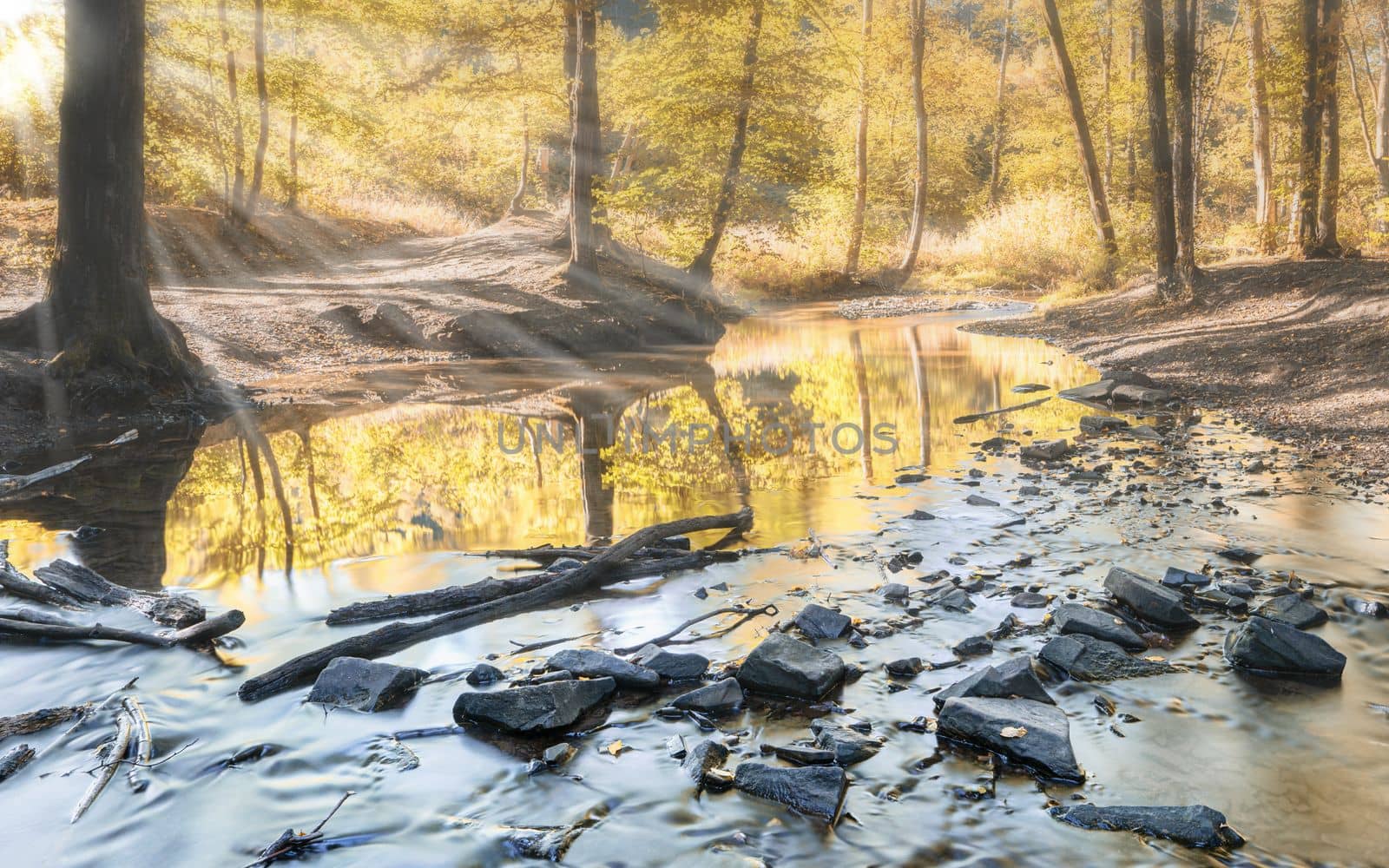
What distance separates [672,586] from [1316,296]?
40.3ft

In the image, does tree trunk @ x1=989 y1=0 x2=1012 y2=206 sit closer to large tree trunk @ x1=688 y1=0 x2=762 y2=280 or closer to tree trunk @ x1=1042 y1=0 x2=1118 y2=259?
tree trunk @ x1=1042 y1=0 x2=1118 y2=259

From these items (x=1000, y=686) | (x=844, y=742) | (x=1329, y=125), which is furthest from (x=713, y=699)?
(x=1329, y=125)

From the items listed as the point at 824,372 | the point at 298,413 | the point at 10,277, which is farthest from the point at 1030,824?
the point at 10,277

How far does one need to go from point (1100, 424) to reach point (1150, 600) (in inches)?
225

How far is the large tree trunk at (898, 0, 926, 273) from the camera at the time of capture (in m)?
29.5

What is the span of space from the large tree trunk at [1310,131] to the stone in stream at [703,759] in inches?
657

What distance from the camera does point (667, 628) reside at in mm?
4723

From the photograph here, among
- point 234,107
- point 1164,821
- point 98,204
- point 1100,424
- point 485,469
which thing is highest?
point 234,107

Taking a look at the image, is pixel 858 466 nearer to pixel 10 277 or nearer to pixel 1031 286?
pixel 10 277

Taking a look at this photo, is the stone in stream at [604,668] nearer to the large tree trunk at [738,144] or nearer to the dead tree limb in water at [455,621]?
the dead tree limb in water at [455,621]

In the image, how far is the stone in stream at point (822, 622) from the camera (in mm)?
4508

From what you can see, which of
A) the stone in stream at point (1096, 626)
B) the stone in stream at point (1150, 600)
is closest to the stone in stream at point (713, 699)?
the stone in stream at point (1096, 626)

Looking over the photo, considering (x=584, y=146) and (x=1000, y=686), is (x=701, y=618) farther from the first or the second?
(x=584, y=146)

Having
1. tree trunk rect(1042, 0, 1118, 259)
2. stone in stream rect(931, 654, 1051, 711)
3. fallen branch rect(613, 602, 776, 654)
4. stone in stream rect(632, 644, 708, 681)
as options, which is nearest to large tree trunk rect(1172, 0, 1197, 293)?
tree trunk rect(1042, 0, 1118, 259)
